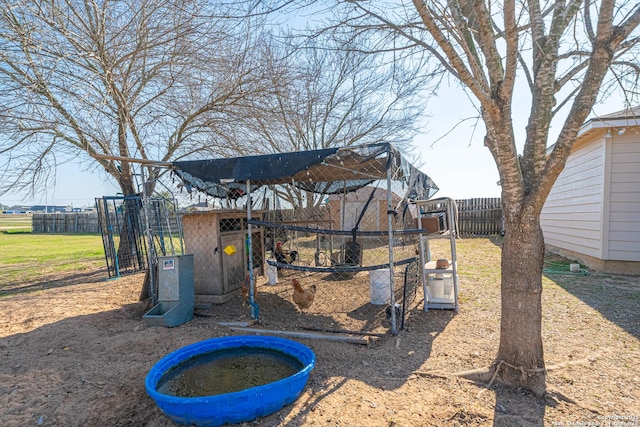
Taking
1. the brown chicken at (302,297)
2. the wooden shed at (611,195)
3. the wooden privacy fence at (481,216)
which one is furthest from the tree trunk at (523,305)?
the wooden privacy fence at (481,216)

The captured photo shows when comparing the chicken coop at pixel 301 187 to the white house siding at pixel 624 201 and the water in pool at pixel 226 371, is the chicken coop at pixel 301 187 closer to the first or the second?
the water in pool at pixel 226 371

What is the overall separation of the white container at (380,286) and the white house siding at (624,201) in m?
5.45

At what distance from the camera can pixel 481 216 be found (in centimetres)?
1625

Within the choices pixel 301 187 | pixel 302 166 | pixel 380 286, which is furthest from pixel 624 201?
pixel 302 166

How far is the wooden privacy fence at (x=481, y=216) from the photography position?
628 inches

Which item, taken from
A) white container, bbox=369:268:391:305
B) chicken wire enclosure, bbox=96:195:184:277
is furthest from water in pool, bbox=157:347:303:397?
chicken wire enclosure, bbox=96:195:184:277

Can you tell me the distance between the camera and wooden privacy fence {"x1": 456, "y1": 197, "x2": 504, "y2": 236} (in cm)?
1595

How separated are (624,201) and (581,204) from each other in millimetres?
1441

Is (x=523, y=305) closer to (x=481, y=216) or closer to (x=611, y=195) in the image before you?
(x=611, y=195)

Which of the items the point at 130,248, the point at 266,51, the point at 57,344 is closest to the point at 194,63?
the point at 266,51

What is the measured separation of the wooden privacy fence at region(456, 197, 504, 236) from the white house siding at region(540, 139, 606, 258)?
520 cm

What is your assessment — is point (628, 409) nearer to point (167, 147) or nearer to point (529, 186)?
point (529, 186)

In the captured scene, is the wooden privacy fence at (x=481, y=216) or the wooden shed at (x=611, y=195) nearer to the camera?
the wooden shed at (x=611, y=195)

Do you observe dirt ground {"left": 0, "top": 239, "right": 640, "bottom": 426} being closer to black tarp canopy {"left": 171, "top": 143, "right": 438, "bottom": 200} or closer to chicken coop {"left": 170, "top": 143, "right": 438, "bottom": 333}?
chicken coop {"left": 170, "top": 143, "right": 438, "bottom": 333}
